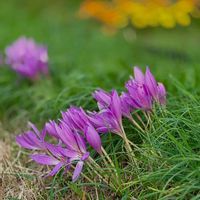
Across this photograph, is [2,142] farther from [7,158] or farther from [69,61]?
[69,61]

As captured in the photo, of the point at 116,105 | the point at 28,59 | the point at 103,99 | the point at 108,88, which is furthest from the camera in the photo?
the point at 28,59

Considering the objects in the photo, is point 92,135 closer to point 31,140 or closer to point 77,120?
point 77,120

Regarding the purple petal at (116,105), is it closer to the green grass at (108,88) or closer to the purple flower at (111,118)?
the purple flower at (111,118)

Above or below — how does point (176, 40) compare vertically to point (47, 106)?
below

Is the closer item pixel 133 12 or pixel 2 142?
pixel 2 142

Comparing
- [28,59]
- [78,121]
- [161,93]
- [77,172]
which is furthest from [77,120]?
[28,59]

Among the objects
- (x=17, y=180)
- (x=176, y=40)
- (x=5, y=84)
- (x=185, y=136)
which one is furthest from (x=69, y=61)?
(x=176, y=40)

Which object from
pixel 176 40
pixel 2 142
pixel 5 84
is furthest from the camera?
pixel 176 40
